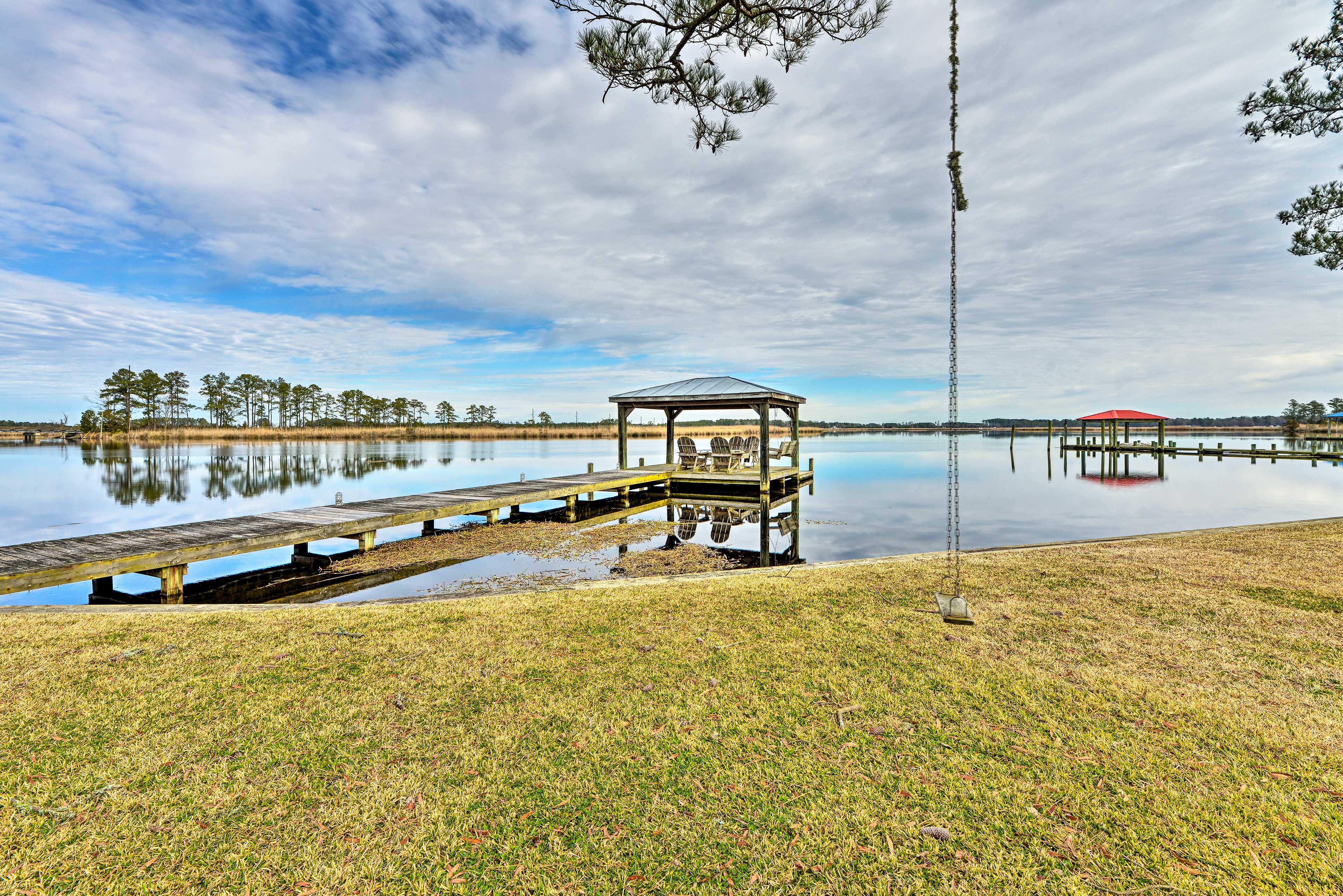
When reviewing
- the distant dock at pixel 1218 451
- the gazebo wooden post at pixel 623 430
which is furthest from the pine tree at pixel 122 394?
the distant dock at pixel 1218 451

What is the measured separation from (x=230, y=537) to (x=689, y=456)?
39.2 ft

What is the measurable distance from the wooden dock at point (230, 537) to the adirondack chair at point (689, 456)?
3.41 metres

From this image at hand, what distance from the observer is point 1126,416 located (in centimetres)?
3156

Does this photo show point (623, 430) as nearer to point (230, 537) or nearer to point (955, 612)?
point (230, 537)

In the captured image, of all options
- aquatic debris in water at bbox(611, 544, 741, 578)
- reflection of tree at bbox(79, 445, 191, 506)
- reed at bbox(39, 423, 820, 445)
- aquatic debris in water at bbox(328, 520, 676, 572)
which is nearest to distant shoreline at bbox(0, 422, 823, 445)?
reed at bbox(39, 423, 820, 445)

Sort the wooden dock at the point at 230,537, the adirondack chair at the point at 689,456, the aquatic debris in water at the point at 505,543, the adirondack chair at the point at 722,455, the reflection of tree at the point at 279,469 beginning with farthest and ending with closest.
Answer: the reflection of tree at the point at 279,469 < the adirondack chair at the point at 722,455 < the adirondack chair at the point at 689,456 < the aquatic debris in water at the point at 505,543 < the wooden dock at the point at 230,537

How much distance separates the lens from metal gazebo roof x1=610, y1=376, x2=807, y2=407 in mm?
15812

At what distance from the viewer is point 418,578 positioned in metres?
7.70

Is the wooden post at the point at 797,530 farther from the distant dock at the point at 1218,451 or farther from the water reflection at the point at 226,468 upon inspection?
the distant dock at the point at 1218,451

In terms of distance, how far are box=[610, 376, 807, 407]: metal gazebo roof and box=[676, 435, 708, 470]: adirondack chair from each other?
1295mm

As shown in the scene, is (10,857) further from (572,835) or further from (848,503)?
(848,503)

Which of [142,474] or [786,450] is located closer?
[786,450]

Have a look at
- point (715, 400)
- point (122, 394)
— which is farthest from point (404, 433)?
point (715, 400)

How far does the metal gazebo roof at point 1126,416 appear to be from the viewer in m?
31.0
